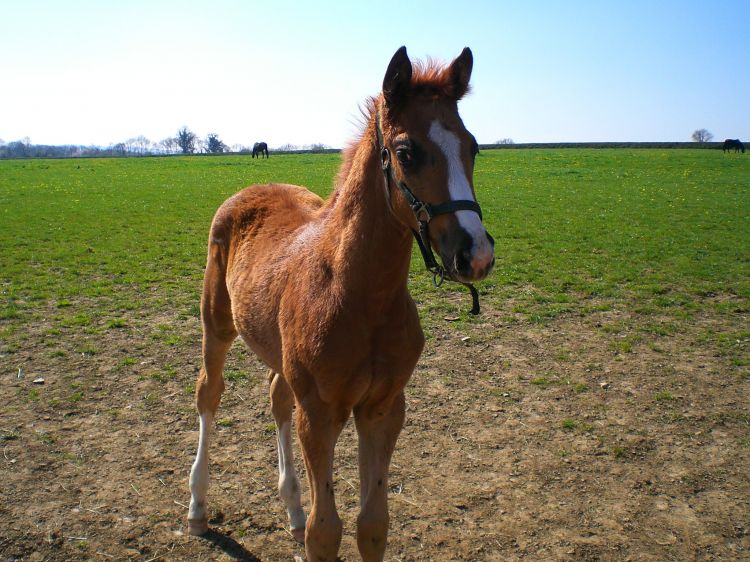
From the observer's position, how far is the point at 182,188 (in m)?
26.1

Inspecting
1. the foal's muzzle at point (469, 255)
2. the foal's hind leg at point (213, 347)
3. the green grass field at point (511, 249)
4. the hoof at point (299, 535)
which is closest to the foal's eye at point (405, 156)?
the foal's muzzle at point (469, 255)

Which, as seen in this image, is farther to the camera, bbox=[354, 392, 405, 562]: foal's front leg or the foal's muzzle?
bbox=[354, 392, 405, 562]: foal's front leg

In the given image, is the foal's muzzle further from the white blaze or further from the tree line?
the tree line

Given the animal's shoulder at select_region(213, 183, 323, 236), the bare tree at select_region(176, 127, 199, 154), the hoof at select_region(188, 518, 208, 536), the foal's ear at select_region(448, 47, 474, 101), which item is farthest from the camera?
the bare tree at select_region(176, 127, 199, 154)

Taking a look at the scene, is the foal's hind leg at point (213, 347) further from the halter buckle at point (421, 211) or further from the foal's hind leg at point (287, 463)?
the halter buckle at point (421, 211)

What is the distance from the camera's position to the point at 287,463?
397cm

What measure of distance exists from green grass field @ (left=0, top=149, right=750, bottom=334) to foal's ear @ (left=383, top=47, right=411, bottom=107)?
562cm

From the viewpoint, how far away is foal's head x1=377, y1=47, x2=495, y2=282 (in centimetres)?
228

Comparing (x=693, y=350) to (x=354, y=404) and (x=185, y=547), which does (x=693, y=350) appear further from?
(x=185, y=547)

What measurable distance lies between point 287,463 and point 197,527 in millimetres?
686

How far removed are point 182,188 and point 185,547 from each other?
79.1 feet

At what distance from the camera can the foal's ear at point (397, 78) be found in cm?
254

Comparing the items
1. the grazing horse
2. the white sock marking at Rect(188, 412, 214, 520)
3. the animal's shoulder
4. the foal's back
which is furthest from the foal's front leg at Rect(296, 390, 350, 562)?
the animal's shoulder

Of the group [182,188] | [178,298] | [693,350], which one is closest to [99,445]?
[178,298]
